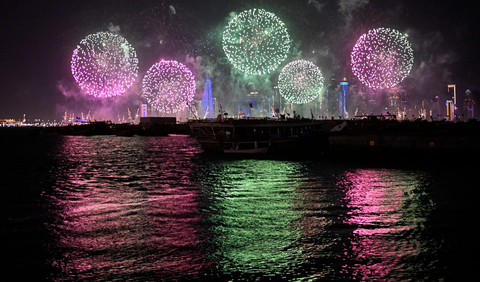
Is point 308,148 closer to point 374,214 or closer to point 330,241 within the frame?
point 374,214

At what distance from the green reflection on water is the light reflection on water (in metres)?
0.06

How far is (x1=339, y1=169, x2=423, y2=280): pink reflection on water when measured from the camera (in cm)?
1451

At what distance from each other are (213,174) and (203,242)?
2663 cm

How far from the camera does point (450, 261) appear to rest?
15.1m

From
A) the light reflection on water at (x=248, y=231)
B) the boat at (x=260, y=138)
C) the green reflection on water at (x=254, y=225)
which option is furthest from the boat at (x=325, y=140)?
the green reflection on water at (x=254, y=225)

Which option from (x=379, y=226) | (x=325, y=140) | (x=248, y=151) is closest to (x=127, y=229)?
(x=379, y=226)

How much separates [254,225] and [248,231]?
1.12 metres

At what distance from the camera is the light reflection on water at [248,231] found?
14375mm

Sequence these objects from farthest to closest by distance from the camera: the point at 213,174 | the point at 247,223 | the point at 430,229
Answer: the point at 213,174 < the point at 247,223 < the point at 430,229

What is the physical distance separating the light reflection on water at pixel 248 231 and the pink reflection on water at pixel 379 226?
0.05 metres

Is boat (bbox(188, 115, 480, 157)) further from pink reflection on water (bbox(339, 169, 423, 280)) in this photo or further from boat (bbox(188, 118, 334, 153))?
pink reflection on water (bbox(339, 169, 423, 280))

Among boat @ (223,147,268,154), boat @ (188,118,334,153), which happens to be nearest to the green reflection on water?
boat @ (223,147,268,154)

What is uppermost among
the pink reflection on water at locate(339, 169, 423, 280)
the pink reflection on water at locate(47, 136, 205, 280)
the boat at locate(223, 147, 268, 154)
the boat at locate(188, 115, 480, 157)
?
the boat at locate(188, 115, 480, 157)

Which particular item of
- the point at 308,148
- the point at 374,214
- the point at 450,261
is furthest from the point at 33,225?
the point at 308,148
